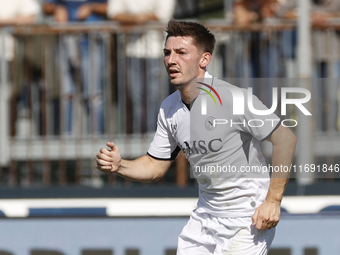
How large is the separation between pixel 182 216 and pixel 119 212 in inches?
24.7

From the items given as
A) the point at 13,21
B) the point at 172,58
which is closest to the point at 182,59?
the point at 172,58

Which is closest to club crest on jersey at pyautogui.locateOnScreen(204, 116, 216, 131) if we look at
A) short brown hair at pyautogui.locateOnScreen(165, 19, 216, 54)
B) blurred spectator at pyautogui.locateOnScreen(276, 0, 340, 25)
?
short brown hair at pyautogui.locateOnScreen(165, 19, 216, 54)

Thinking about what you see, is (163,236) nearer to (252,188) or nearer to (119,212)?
(119,212)

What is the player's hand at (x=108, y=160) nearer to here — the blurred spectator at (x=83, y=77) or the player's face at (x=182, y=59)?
the player's face at (x=182, y=59)

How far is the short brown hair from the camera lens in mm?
2668

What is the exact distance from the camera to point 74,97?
235 inches

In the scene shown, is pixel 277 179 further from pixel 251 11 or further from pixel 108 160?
pixel 251 11

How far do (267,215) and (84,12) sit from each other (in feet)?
14.8

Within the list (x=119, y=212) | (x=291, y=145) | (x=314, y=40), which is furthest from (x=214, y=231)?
(x=314, y=40)

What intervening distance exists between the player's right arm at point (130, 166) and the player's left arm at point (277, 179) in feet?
2.27

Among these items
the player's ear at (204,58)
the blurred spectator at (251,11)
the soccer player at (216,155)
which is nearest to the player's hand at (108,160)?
the soccer player at (216,155)

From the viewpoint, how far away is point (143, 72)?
604 centimetres

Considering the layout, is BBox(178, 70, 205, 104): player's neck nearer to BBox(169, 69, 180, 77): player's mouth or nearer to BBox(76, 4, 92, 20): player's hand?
BBox(169, 69, 180, 77): player's mouth

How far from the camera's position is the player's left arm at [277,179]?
2480 mm
